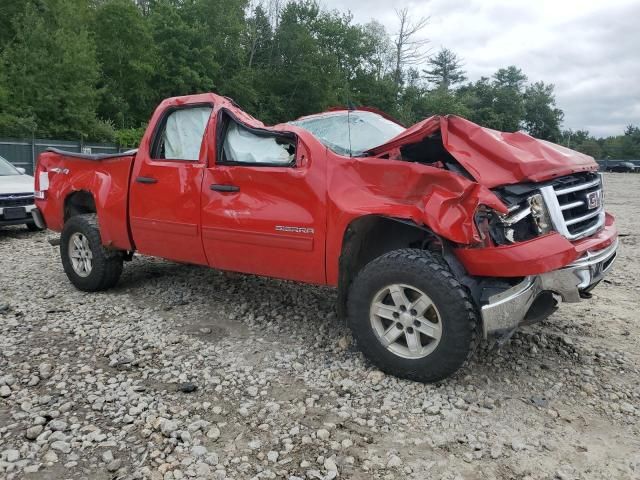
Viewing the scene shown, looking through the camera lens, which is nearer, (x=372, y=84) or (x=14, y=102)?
(x=14, y=102)

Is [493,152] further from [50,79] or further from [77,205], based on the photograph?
[50,79]

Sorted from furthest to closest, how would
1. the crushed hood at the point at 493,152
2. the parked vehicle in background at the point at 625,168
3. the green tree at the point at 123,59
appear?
the parked vehicle in background at the point at 625,168 → the green tree at the point at 123,59 → the crushed hood at the point at 493,152

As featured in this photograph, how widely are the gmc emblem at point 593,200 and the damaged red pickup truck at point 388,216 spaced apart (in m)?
0.02

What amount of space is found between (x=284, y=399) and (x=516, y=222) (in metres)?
1.75

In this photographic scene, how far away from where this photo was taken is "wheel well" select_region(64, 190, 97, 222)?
18.2 ft

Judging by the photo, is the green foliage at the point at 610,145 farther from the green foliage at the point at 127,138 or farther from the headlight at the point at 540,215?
the headlight at the point at 540,215

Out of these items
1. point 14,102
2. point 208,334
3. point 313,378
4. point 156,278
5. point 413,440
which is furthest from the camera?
point 14,102

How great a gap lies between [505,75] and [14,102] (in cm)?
8093

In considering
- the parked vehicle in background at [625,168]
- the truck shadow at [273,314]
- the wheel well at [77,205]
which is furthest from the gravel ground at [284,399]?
the parked vehicle in background at [625,168]

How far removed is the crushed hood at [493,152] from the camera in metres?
3.07

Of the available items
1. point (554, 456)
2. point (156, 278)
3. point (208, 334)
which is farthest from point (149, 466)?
point (156, 278)

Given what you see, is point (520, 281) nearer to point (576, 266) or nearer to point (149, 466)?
point (576, 266)

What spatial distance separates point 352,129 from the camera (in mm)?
4539

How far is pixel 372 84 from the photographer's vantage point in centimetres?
5466
